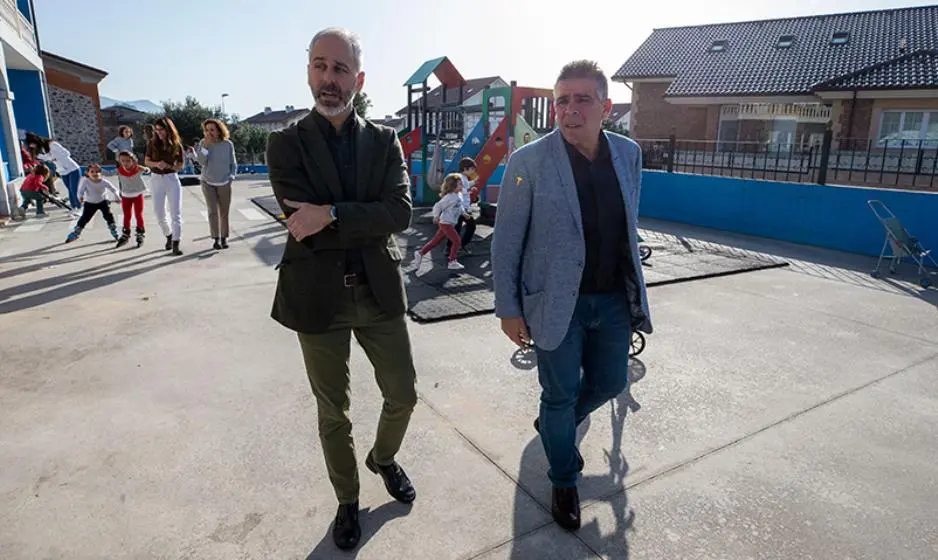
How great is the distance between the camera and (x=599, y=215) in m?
2.40

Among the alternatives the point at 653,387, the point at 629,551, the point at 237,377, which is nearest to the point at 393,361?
the point at 629,551

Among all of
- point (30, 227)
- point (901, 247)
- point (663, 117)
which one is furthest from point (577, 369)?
point (663, 117)

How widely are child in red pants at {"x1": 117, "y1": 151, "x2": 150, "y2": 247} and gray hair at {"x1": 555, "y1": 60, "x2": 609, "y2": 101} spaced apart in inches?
286

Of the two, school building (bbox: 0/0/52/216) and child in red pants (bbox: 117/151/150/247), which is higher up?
school building (bbox: 0/0/52/216)

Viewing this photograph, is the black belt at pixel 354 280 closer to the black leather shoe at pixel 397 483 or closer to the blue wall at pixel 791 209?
Answer: the black leather shoe at pixel 397 483

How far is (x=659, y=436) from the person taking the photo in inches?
129

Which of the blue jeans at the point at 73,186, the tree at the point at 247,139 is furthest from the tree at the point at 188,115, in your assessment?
the blue jeans at the point at 73,186

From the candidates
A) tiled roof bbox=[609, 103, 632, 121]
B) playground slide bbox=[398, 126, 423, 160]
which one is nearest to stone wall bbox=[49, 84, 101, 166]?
playground slide bbox=[398, 126, 423, 160]

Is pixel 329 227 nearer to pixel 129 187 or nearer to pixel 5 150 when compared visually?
pixel 129 187

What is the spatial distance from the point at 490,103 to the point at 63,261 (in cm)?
749

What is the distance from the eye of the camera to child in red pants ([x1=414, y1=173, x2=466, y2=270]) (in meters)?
7.22

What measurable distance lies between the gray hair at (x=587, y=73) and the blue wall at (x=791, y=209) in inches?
329

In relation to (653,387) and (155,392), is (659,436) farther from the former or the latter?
(155,392)

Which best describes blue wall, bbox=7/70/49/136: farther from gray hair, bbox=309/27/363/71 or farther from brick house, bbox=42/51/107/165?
gray hair, bbox=309/27/363/71
